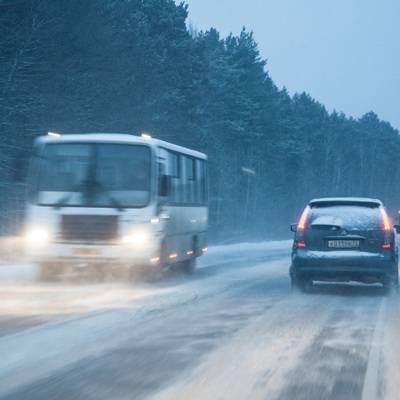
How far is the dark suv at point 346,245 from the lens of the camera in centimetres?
1578

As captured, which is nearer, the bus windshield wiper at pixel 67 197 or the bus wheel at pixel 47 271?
the bus windshield wiper at pixel 67 197

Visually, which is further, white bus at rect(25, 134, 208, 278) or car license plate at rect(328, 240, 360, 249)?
white bus at rect(25, 134, 208, 278)

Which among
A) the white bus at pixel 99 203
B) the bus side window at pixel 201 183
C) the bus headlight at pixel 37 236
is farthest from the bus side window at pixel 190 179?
the bus headlight at pixel 37 236

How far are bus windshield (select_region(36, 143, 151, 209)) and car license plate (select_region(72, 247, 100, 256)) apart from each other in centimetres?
93

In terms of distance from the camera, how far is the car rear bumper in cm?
1575

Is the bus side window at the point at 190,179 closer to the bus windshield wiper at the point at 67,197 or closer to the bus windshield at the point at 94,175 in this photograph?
the bus windshield at the point at 94,175

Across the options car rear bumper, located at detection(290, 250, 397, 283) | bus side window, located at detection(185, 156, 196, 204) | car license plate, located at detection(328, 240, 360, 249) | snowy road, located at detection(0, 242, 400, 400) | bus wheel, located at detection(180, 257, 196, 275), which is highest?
bus side window, located at detection(185, 156, 196, 204)

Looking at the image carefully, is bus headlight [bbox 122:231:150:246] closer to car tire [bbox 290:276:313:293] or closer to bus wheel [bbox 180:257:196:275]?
car tire [bbox 290:276:313:293]

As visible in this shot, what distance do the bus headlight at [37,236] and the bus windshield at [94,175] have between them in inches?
23.7

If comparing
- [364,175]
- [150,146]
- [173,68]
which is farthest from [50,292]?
[364,175]

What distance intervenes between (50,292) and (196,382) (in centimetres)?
837

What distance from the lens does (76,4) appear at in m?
41.4

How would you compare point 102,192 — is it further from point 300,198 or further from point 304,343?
point 300,198

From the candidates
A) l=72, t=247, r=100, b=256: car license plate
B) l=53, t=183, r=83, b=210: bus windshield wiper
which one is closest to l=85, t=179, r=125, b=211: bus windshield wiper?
l=53, t=183, r=83, b=210: bus windshield wiper
